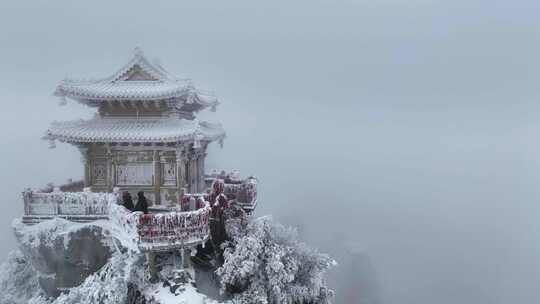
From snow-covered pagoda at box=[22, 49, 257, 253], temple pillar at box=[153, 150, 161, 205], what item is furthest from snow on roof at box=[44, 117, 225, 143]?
temple pillar at box=[153, 150, 161, 205]

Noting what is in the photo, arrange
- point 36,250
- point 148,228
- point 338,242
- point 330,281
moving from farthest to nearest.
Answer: point 338,242 < point 330,281 < point 36,250 < point 148,228

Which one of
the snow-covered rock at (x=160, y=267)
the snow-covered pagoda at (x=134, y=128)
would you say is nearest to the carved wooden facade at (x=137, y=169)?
the snow-covered pagoda at (x=134, y=128)

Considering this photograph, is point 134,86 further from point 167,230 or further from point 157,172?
point 167,230

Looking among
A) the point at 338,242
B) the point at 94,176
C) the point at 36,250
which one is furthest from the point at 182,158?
the point at 338,242

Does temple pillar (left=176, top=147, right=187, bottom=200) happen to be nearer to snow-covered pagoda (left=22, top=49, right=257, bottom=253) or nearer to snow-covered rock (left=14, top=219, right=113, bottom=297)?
snow-covered pagoda (left=22, top=49, right=257, bottom=253)

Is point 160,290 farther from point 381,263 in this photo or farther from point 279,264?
point 381,263
